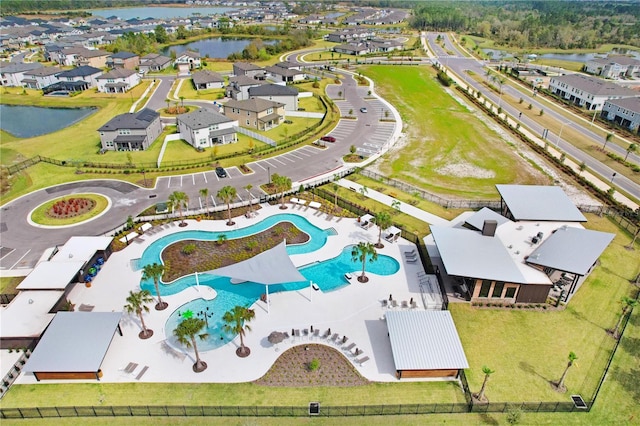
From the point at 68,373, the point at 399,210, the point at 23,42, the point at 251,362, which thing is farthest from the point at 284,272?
the point at 23,42

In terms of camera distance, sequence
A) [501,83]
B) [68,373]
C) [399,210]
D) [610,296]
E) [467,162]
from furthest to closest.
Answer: [501,83] → [467,162] → [399,210] → [610,296] → [68,373]

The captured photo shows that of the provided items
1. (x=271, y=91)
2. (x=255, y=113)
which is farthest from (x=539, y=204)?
(x=271, y=91)

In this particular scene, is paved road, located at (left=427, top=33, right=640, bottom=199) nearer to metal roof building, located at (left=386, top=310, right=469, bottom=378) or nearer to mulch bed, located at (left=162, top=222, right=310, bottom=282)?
metal roof building, located at (left=386, top=310, right=469, bottom=378)

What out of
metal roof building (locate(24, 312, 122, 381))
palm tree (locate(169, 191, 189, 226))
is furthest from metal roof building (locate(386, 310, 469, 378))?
palm tree (locate(169, 191, 189, 226))

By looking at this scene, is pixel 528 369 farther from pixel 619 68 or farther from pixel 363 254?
pixel 619 68

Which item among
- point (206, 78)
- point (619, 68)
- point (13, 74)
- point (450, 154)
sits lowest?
point (450, 154)

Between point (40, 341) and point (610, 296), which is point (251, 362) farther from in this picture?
point (610, 296)
